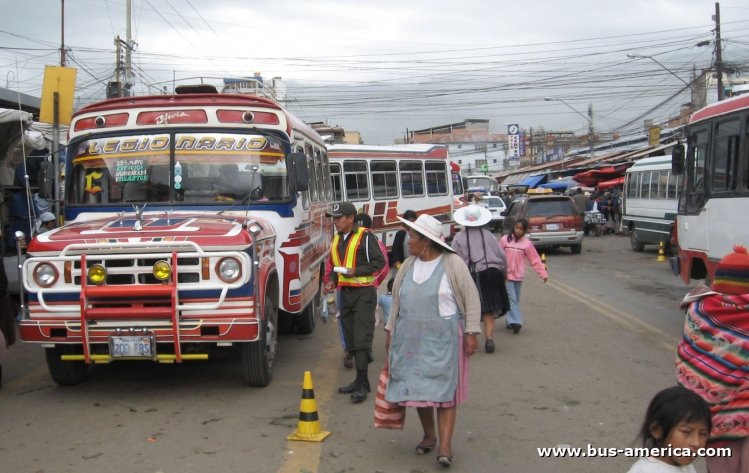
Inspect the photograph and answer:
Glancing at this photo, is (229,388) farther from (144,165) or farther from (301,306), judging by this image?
(144,165)

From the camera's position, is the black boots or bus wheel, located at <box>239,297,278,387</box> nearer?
the black boots

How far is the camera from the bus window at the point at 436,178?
22688mm

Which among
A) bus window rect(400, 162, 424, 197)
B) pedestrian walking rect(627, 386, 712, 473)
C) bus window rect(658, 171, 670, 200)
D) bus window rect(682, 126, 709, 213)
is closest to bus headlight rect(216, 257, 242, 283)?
pedestrian walking rect(627, 386, 712, 473)

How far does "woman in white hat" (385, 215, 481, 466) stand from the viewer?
500 centimetres

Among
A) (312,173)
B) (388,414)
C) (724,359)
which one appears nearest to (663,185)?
(312,173)

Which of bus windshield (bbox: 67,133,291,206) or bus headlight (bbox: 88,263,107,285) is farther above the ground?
bus windshield (bbox: 67,133,291,206)

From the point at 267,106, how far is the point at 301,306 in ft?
7.17

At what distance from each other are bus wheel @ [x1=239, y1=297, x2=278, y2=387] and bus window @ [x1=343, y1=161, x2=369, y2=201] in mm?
11544

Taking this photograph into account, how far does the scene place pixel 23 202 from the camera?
11461 mm

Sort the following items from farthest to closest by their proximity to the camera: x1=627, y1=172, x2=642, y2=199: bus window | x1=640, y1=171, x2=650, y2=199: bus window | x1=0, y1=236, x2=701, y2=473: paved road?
x1=627, y1=172, x2=642, y2=199: bus window < x1=640, y1=171, x2=650, y2=199: bus window < x1=0, y1=236, x2=701, y2=473: paved road

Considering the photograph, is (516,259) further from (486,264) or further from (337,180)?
(337,180)

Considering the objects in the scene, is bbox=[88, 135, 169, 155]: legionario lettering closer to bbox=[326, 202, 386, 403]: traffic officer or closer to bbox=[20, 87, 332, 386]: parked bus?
bbox=[20, 87, 332, 386]: parked bus

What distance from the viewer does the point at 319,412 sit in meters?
6.53

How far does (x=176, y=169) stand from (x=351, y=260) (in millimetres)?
2110
